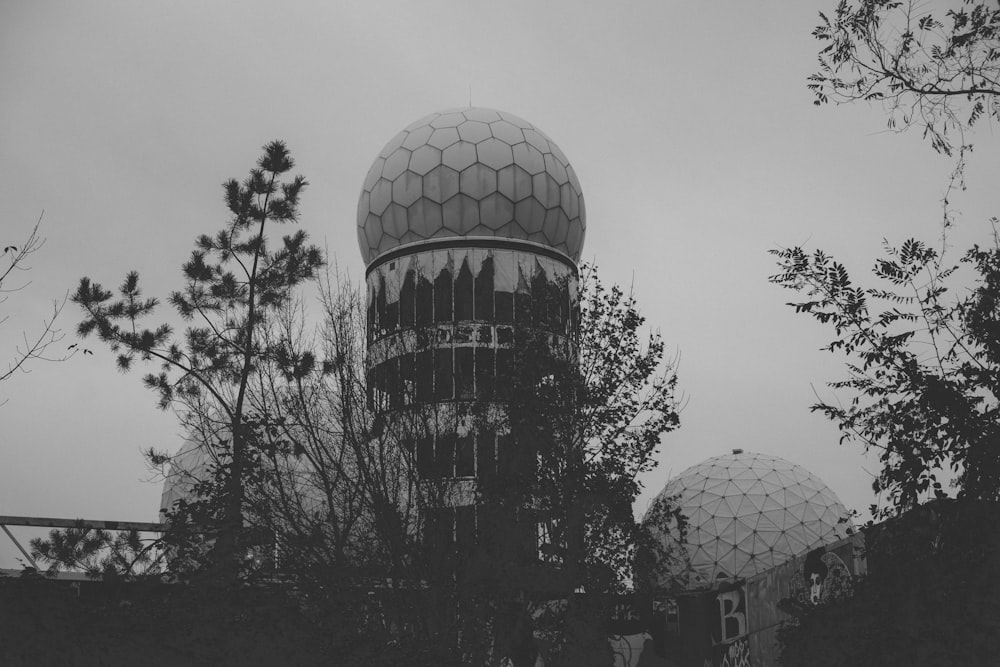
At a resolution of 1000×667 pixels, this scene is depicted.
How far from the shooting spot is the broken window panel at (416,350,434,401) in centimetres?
1414

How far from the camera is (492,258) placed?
2377 centimetres

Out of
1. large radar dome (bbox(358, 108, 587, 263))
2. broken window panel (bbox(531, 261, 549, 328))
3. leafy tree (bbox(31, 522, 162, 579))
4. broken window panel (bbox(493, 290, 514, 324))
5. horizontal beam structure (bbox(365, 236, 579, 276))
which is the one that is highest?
large radar dome (bbox(358, 108, 587, 263))

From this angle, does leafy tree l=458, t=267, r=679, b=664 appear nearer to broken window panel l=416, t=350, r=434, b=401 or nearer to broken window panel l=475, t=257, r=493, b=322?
broken window panel l=416, t=350, r=434, b=401

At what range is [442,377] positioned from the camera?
1459 centimetres

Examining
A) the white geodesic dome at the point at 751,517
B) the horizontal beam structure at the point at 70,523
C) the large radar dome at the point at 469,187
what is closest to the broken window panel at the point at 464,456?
the horizontal beam structure at the point at 70,523

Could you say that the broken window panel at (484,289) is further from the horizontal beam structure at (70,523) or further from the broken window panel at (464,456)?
the horizontal beam structure at (70,523)

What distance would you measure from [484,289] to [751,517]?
10.3m

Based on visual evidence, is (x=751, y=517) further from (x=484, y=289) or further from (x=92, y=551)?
(x=92, y=551)

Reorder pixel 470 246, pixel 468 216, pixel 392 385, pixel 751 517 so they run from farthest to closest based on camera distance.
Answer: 1. pixel 751 517
2. pixel 468 216
3. pixel 470 246
4. pixel 392 385

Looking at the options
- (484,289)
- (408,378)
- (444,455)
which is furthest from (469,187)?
(444,455)

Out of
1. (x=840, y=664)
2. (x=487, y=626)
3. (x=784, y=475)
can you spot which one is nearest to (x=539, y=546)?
(x=487, y=626)

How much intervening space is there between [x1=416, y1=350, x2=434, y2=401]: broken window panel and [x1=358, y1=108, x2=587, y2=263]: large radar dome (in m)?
9.86

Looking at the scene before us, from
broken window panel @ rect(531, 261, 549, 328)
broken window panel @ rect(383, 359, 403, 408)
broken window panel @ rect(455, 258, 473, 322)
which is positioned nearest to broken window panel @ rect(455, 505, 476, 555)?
broken window panel @ rect(383, 359, 403, 408)

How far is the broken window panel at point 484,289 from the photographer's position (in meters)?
23.1
